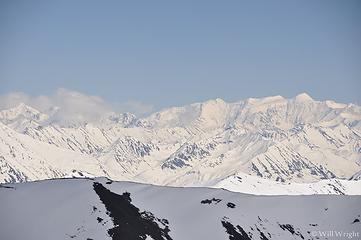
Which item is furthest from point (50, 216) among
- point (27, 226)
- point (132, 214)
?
point (132, 214)

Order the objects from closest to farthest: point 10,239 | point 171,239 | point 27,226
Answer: point 10,239 → point 27,226 → point 171,239

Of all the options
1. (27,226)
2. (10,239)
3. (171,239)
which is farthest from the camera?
(171,239)

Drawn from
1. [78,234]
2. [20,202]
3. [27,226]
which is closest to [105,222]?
[78,234]

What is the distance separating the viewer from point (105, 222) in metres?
180

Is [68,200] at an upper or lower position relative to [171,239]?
upper

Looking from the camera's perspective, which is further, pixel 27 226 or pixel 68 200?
pixel 68 200

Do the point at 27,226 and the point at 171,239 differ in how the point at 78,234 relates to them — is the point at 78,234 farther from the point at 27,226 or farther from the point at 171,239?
the point at 171,239

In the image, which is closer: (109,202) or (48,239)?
(48,239)

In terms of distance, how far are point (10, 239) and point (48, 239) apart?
1005 centimetres

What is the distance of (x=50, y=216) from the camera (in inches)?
7362

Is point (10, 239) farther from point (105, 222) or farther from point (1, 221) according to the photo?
point (105, 222)

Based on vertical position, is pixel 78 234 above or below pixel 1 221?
below

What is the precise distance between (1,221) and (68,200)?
2599 centimetres

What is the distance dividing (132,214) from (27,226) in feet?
113
